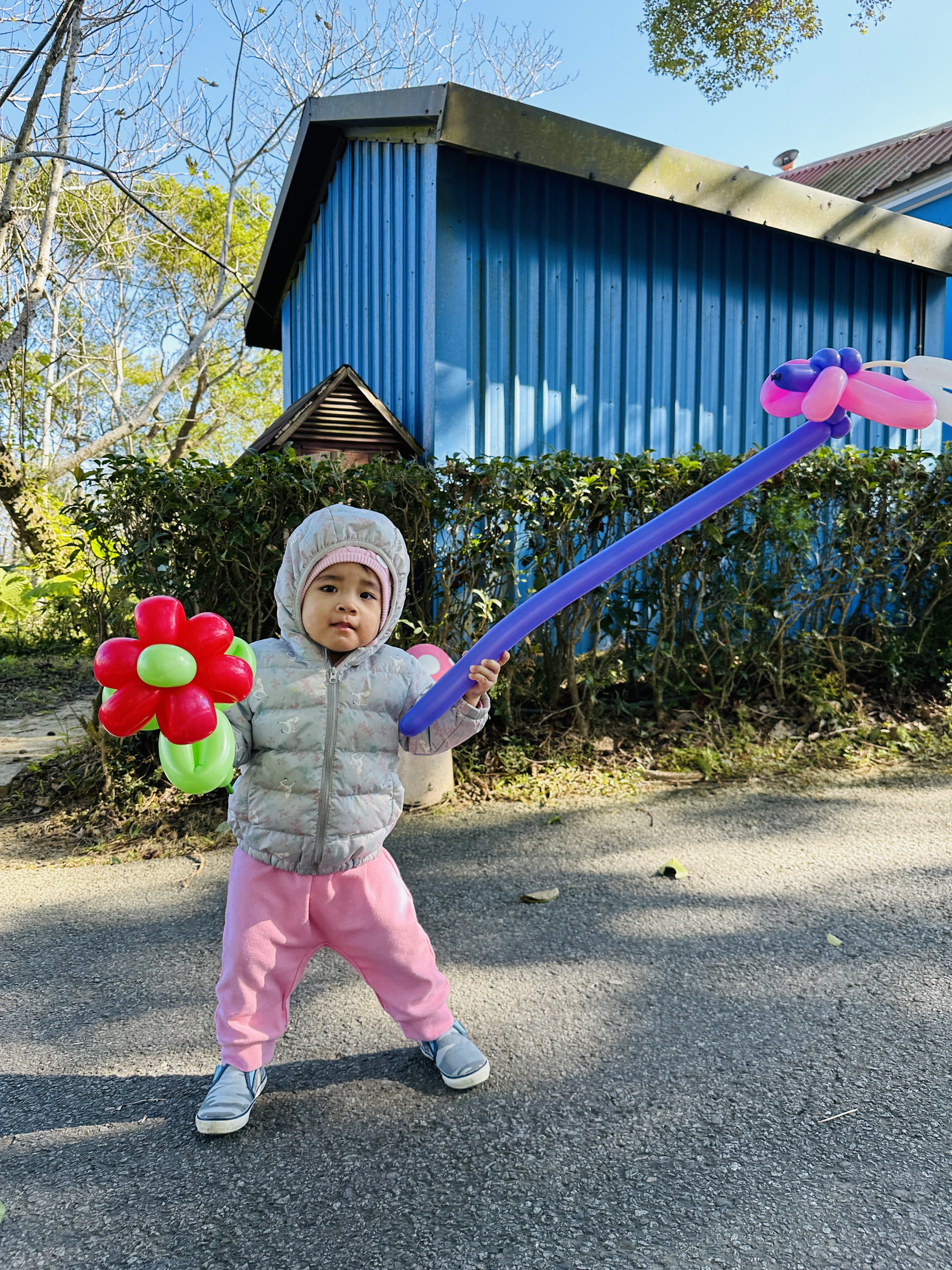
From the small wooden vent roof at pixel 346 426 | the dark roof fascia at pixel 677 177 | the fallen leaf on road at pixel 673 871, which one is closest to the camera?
the fallen leaf on road at pixel 673 871

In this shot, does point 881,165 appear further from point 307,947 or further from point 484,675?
point 307,947

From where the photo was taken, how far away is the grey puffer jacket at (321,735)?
213cm

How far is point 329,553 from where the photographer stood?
7.13 feet

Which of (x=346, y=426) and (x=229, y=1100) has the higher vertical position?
(x=346, y=426)

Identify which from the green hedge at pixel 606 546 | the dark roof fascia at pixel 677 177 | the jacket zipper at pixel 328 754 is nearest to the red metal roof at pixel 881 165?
the dark roof fascia at pixel 677 177

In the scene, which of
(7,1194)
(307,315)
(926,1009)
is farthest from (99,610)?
(307,315)

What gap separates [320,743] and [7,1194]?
3.64 ft

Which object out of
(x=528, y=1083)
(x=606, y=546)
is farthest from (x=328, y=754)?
(x=606, y=546)

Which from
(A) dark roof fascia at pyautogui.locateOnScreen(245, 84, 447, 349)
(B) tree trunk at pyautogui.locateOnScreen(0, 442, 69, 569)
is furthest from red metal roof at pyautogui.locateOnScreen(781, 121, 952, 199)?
(B) tree trunk at pyautogui.locateOnScreen(0, 442, 69, 569)

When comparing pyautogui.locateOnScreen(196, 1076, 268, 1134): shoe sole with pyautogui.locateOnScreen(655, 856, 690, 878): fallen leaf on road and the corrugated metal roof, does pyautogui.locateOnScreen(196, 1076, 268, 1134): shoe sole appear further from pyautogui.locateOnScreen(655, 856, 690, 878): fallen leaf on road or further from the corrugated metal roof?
the corrugated metal roof

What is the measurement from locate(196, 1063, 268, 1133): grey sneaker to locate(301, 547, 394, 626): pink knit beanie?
113cm

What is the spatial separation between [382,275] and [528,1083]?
568 centimetres

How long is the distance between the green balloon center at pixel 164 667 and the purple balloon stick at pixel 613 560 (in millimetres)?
609

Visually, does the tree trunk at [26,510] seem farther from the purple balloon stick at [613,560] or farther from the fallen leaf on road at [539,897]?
the purple balloon stick at [613,560]
